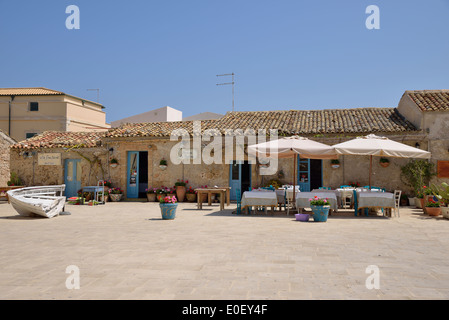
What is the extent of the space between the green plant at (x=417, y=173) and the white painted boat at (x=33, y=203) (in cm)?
1207

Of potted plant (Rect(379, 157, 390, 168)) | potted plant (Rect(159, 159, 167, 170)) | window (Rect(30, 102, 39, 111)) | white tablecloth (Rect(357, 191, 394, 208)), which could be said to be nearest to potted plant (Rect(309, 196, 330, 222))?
white tablecloth (Rect(357, 191, 394, 208))

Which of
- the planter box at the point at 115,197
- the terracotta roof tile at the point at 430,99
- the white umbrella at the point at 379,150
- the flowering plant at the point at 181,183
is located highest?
the terracotta roof tile at the point at 430,99

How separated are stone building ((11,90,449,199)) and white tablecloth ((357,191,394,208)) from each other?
474cm

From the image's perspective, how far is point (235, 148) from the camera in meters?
15.5

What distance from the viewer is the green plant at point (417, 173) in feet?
44.4

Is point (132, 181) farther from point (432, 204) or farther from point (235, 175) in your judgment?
point (432, 204)

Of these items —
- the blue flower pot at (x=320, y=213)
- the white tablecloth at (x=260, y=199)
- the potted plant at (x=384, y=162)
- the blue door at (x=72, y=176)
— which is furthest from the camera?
the blue door at (x=72, y=176)

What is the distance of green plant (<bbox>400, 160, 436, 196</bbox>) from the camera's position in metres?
13.5

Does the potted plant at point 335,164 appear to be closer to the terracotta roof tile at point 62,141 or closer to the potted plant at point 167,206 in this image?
the potted plant at point 167,206

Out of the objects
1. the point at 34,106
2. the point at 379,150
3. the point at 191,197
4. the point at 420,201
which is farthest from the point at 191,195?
the point at 34,106

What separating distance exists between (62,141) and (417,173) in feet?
51.5

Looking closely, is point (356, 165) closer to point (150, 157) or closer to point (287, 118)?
point (287, 118)

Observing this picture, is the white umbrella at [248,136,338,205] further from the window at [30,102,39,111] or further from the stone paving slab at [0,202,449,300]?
the window at [30,102,39,111]

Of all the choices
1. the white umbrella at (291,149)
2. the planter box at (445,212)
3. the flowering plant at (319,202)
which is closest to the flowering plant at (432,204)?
the planter box at (445,212)
